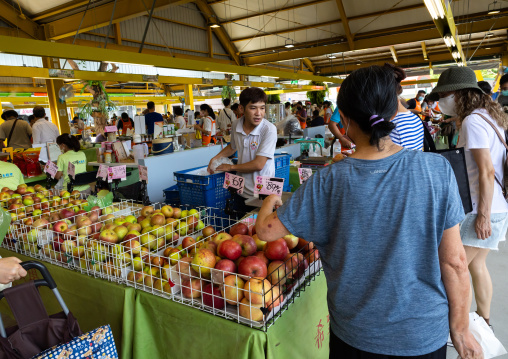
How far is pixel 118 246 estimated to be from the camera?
2021mm

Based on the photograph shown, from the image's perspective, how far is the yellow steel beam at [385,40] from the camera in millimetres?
10953

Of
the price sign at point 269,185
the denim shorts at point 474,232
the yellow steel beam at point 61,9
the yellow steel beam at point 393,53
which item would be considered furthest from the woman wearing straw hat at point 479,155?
the yellow steel beam at point 393,53

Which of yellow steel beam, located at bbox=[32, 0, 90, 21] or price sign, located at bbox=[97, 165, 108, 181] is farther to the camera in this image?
yellow steel beam, located at bbox=[32, 0, 90, 21]

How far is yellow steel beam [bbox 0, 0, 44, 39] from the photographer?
9.05 m

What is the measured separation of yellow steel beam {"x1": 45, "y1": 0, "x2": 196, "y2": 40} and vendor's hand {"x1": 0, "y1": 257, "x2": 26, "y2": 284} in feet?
23.6

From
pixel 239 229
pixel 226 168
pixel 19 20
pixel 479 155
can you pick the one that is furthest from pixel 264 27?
pixel 239 229

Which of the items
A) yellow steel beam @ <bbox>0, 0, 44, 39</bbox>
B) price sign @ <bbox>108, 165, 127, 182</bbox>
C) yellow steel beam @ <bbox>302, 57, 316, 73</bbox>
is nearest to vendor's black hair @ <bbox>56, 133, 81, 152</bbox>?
price sign @ <bbox>108, 165, 127, 182</bbox>

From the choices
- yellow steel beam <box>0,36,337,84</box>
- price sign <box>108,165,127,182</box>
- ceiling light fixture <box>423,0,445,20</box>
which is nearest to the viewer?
yellow steel beam <box>0,36,337,84</box>

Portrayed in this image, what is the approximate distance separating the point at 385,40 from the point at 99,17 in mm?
9014

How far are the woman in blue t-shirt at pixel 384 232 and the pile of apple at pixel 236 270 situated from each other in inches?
14.8

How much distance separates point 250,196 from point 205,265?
1.57 meters

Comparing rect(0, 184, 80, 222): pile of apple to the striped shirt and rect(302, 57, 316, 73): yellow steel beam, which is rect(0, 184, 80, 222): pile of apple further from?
rect(302, 57, 316, 73): yellow steel beam

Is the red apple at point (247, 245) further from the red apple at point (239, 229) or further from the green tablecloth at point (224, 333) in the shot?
the green tablecloth at point (224, 333)

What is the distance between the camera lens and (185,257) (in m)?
1.88
